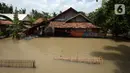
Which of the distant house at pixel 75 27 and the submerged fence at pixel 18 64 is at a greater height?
the distant house at pixel 75 27

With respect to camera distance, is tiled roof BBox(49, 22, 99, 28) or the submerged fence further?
tiled roof BBox(49, 22, 99, 28)

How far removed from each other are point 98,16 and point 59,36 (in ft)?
23.7

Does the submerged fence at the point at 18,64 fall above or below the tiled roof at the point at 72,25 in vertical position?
below

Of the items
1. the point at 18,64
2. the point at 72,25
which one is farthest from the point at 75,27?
the point at 18,64

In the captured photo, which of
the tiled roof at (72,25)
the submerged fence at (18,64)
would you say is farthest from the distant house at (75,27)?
the submerged fence at (18,64)

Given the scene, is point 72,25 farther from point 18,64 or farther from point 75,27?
A: point 18,64

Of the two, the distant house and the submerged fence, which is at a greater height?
the distant house

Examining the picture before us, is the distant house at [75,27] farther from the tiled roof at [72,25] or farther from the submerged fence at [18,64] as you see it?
the submerged fence at [18,64]

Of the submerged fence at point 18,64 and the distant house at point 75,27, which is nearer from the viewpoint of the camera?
the submerged fence at point 18,64

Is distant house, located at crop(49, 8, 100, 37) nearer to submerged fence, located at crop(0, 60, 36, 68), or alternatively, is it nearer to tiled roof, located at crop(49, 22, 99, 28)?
tiled roof, located at crop(49, 22, 99, 28)

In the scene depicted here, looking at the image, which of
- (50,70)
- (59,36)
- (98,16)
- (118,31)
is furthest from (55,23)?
(50,70)

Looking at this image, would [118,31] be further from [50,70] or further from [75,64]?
[50,70]

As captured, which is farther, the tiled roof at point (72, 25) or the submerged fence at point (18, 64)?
the tiled roof at point (72, 25)

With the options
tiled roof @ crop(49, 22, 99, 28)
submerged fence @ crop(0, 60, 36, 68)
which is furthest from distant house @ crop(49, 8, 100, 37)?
submerged fence @ crop(0, 60, 36, 68)
